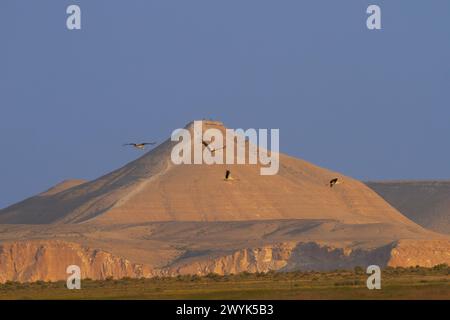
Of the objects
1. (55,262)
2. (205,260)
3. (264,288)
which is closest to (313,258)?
(205,260)

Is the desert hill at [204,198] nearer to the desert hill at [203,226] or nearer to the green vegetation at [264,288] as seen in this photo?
the desert hill at [203,226]

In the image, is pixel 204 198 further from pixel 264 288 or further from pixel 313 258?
pixel 264 288

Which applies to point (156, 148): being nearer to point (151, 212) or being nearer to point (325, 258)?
point (151, 212)

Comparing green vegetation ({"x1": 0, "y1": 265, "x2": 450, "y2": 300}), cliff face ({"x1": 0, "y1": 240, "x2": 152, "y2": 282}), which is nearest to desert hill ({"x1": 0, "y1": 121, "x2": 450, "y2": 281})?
cliff face ({"x1": 0, "y1": 240, "x2": 152, "y2": 282})

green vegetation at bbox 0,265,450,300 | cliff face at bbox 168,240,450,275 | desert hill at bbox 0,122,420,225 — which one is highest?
desert hill at bbox 0,122,420,225

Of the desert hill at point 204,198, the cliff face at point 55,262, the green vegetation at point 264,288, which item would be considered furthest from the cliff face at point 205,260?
the green vegetation at point 264,288

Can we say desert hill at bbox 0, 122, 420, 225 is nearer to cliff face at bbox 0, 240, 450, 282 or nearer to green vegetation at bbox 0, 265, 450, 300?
cliff face at bbox 0, 240, 450, 282

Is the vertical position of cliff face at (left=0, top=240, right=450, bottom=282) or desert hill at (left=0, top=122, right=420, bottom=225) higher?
desert hill at (left=0, top=122, right=420, bottom=225)
